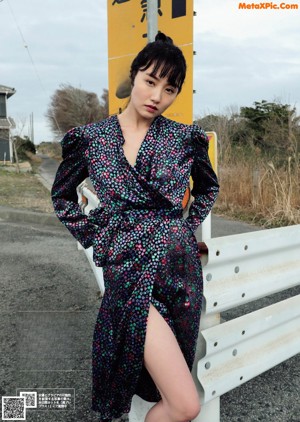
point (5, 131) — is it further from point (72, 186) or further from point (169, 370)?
point (169, 370)

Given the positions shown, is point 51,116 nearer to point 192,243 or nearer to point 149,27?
point 149,27

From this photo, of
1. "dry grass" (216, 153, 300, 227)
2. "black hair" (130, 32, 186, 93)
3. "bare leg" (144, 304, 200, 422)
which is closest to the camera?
"bare leg" (144, 304, 200, 422)

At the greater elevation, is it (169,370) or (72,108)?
(169,370)

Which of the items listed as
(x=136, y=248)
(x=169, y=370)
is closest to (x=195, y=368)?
(x=169, y=370)

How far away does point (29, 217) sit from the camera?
7.65 metres

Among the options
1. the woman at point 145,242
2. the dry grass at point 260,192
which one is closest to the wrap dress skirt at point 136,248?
the woman at point 145,242

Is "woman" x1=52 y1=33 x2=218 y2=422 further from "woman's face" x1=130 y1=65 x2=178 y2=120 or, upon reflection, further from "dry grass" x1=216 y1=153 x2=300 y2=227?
"dry grass" x1=216 y1=153 x2=300 y2=227

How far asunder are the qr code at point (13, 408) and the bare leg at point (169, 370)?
994mm

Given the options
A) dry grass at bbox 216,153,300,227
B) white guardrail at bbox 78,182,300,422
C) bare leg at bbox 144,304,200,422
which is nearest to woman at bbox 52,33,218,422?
bare leg at bbox 144,304,200,422

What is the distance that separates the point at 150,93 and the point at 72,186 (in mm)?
502

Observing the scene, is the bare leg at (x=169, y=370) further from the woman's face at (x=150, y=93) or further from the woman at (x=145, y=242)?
the woman's face at (x=150, y=93)

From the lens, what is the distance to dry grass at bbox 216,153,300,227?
7.04 m

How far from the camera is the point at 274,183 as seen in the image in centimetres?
729

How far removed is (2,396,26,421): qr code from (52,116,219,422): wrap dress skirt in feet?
2.24
